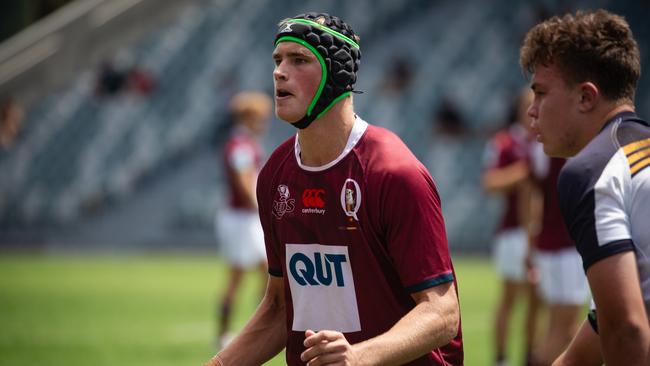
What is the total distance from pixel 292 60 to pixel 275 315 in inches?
45.8

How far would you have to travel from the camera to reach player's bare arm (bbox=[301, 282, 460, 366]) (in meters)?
3.47

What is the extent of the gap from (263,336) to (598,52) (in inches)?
74.8

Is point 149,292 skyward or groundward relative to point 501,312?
skyward

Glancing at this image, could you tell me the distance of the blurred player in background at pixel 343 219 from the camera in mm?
3854

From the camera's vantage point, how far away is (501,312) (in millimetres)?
10172

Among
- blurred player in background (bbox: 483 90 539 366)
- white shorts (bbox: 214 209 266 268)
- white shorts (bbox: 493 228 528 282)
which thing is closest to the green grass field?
blurred player in background (bbox: 483 90 539 366)

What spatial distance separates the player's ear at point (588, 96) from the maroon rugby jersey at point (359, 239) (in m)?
0.68

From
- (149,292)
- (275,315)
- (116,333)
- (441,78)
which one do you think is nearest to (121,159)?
(441,78)

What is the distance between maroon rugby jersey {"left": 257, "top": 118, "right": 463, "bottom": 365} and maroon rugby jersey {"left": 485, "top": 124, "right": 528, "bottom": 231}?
627 centimetres

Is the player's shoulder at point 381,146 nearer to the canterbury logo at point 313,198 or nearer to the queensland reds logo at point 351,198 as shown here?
the queensland reds logo at point 351,198

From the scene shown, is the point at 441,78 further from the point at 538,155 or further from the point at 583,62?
the point at 583,62

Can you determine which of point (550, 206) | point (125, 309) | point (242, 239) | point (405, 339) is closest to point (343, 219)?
point (405, 339)

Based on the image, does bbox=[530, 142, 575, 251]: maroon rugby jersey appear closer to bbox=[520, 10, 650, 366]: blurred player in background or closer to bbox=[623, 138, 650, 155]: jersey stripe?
bbox=[520, 10, 650, 366]: blurred player in background

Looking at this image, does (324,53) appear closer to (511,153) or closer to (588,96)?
(588,96)
